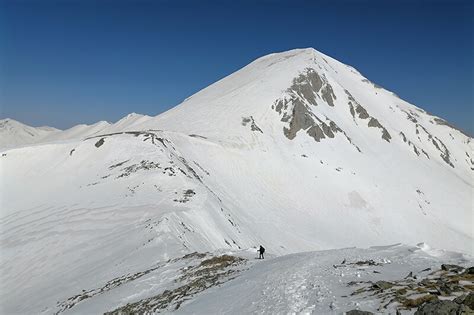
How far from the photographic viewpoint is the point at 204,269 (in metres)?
22.0

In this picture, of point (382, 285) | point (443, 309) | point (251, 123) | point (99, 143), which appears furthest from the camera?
point (251, 123)

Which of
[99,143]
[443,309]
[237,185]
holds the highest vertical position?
[99,143]

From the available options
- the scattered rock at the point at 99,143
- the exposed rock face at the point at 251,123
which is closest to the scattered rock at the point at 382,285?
the scattered rock at the point at 99,143

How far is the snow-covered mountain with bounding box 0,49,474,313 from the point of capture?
30375 mm

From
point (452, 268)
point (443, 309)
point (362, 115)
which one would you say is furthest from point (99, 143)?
point (362, 115)

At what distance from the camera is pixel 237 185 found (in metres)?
61.4

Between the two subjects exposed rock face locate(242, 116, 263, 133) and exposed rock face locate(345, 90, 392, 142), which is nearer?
exposed rock face locate(242, 116, 263, 133)

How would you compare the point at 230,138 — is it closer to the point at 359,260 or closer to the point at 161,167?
the point at 161,167

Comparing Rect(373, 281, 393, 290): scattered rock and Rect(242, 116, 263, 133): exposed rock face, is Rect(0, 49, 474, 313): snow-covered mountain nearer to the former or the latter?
Rect(242, 116, 263, 133): exposed rock face

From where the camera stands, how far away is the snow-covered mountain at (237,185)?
99.7 ft

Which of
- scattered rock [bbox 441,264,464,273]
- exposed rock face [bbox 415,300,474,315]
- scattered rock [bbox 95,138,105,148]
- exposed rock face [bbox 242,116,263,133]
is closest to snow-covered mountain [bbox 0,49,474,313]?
scattered rock [bbox 95,138,105,148]

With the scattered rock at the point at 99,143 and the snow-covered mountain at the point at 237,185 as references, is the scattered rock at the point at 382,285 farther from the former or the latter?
the scattered rock at the point at 99,143

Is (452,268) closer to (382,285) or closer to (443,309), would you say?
(382,285)

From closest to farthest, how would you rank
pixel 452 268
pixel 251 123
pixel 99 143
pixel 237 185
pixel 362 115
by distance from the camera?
pixel 452 268 → pixel 99 143 → pixel 237 185 → pixel 251 123 → pixel 362 115
